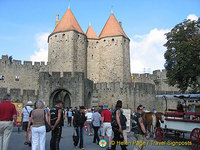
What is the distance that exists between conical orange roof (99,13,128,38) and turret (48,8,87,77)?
410 cm

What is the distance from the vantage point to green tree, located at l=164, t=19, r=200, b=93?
15.6 metres

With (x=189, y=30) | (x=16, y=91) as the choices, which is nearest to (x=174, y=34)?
(x=189, y=30)

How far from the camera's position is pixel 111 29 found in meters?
34.8

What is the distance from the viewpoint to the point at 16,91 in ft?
72.7

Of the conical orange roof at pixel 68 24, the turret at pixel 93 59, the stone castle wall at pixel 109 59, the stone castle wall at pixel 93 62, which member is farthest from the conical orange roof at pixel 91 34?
the conical orange roof at pixel 68 24

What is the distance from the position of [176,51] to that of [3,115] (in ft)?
47.2

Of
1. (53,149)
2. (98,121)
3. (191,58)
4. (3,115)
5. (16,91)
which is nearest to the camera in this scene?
(3,115)

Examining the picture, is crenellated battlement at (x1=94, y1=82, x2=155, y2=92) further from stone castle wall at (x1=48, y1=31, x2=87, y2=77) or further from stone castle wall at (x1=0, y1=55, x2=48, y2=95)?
stone castle wall at (x1=0, y1=55, x2=48, y2=95)

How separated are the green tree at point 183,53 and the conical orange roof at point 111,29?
16273 millimetres

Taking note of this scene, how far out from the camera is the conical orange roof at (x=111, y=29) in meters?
34.1

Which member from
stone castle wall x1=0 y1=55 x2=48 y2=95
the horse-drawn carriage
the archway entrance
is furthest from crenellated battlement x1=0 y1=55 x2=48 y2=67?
the horse-drawn carriage

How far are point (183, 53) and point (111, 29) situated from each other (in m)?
20.3

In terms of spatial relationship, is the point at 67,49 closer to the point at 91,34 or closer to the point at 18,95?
the point at 91,34

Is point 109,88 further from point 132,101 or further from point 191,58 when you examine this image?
point 191,58
